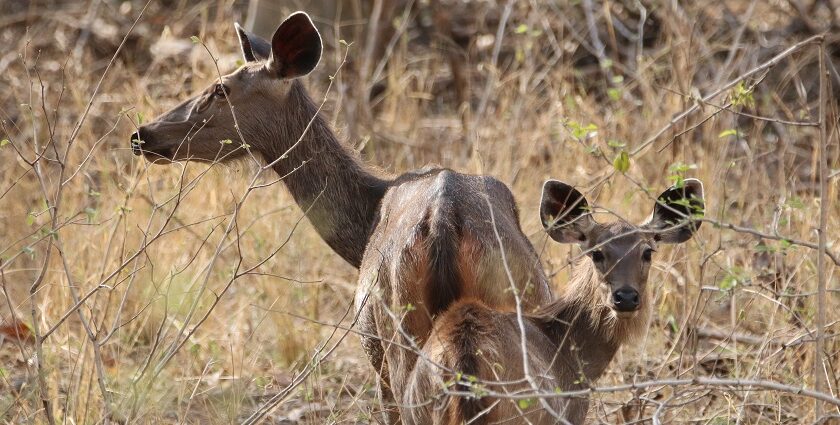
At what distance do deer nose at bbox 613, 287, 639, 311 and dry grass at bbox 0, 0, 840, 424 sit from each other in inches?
11.1

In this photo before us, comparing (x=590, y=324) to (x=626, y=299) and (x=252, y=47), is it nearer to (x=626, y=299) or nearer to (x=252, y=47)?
(x=626, y=299)

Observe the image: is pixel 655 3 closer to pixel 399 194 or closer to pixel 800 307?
pixel 800 307

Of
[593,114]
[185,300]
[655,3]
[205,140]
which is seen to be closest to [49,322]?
[185,300]

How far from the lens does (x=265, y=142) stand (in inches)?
272

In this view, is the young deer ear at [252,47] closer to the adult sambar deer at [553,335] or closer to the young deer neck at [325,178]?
the young deer neck at [325,178]

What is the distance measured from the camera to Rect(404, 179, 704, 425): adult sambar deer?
15.8ft

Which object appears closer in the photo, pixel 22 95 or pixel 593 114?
pixel 593 114

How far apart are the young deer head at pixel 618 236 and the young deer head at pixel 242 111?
5.45ft

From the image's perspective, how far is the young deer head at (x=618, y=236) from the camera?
5.46 m

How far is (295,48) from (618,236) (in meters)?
2.35

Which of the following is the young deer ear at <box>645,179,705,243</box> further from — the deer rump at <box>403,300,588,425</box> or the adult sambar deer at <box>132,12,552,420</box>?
the deer rump at <box>403,300,588,425</box>

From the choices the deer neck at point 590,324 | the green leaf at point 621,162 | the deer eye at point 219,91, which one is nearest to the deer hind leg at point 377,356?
the deer neck at point 590,324

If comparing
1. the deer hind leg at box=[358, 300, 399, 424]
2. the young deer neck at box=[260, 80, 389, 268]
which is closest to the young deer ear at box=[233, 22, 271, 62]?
the young deer neck at box=[260, 80, 389, 268]

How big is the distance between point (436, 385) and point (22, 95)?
7635 millimetres
